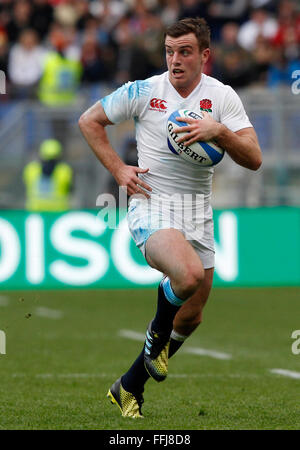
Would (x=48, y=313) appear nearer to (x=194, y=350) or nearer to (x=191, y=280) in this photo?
(x=194, y=350)

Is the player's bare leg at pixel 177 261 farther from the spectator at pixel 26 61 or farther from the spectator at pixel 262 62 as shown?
the spectator at pixel 26 61

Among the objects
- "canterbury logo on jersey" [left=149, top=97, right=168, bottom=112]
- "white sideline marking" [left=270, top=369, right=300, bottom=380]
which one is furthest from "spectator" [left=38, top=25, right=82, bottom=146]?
"canterbury logo on jersey" [left=149, top=97, right=168, bottom=112]

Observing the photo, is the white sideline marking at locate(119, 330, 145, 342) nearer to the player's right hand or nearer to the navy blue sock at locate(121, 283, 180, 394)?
the navy blue sock at locate(121, 283, 180, 394)

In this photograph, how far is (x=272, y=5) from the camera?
20.9 meters

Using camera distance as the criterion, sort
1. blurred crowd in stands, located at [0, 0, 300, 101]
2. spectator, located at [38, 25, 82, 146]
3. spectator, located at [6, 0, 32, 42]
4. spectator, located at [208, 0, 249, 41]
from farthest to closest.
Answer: spectator, located at [6, 0, 32, 42], spectator, located at [208, 0, 249, 41], blurred crowd in stands, located at [0, 0, 300, 101], spectator, located at [38, 25, 82, 146]

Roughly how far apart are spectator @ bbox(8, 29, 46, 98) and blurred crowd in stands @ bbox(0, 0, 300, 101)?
0.7 inches

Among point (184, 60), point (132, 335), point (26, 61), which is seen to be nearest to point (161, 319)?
point (184, 60)

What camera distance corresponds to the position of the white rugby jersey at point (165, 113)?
7062 mm

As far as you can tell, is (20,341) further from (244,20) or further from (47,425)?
(244,20)

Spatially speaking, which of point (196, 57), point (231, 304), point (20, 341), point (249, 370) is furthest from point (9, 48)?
point (196, 57)

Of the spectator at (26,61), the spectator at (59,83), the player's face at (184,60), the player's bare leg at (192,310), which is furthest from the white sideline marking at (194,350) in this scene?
the spectator at (26,61)

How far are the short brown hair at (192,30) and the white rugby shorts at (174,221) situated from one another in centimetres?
109

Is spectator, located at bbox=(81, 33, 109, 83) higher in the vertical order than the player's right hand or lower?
higher

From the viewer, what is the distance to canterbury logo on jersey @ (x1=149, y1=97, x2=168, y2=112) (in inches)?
281
